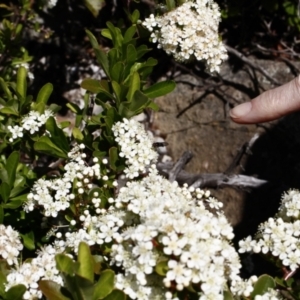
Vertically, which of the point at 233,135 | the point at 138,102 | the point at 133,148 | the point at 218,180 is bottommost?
the point at 233,135

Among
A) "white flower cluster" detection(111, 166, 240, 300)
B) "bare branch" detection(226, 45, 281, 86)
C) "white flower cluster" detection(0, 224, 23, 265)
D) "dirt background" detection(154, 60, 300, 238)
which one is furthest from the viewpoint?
"bare branch" detection(226, 45, 281, 86)

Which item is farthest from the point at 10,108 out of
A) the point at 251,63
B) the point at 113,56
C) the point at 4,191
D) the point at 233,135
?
the point at 251,63

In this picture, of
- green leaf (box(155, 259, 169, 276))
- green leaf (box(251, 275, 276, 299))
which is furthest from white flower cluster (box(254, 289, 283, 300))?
green leaf (box(155, 259, 169, 276))

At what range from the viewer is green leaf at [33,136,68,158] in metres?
A: 2.11

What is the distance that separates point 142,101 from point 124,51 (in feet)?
1.09

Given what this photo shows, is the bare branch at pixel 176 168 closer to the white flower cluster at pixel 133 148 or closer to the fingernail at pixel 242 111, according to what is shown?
the fingernail at pixel 242 111

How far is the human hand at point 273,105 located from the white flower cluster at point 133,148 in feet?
1.88

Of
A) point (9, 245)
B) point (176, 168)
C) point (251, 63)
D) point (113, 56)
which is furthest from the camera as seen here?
point (251, 63)

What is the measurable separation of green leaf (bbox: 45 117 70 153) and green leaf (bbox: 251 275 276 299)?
3.11ft

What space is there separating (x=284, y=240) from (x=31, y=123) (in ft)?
3.70

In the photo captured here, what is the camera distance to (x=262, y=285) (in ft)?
5.50

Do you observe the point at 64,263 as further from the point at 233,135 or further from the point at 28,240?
the point at 233,135

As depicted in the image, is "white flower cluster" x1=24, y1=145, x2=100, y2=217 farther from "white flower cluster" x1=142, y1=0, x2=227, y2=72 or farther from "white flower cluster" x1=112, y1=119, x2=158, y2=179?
"white flower cluster" x1=142, y1=0, x2=227, y2=72

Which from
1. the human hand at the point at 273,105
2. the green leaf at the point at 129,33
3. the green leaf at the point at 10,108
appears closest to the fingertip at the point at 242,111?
the human hand at the point at 273,105
